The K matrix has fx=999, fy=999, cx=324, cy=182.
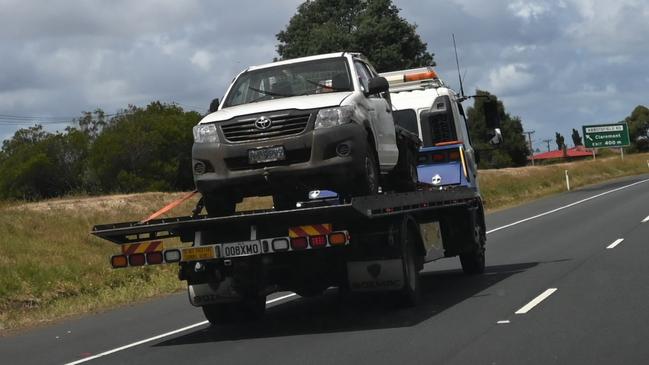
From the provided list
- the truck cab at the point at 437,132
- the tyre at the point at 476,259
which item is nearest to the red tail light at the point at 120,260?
the tyre at the point at 476,259

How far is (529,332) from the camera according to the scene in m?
9.39

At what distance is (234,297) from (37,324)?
14.2 ft

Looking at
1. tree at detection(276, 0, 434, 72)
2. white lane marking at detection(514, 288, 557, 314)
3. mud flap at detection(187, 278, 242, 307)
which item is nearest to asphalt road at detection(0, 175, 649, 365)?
white lane marking at detection(514, 288, 557, 314)

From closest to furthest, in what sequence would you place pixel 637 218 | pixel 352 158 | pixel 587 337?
pixel 587 337 < pixel 352 158 < pixel 637 218

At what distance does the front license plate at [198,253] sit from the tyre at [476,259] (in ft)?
19.6

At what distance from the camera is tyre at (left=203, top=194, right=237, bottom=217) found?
10844mm

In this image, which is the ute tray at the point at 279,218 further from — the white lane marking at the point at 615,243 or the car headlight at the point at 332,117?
the white lane marking at the point at 615,243

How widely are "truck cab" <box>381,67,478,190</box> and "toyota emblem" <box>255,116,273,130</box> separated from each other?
574 centimetres

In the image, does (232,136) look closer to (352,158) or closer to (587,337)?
(352,158)

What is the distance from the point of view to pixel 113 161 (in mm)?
67125

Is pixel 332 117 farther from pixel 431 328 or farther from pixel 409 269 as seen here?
pixel 431 328

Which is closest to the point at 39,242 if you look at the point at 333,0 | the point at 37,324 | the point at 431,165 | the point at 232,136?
the point at 37,324

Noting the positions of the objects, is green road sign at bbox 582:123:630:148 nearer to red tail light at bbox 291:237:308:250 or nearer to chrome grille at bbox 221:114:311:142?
chrome grille at bbox 221:114:311:142

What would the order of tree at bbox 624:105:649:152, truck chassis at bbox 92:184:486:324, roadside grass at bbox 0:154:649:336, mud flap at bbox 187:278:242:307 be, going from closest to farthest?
truck chassis at bbox 92:184:486:324 < mud flap at bbox 187:278:242:307 < roadside grass at bbox 0:154:649:336 < tree at bbox 624:105:649:152
